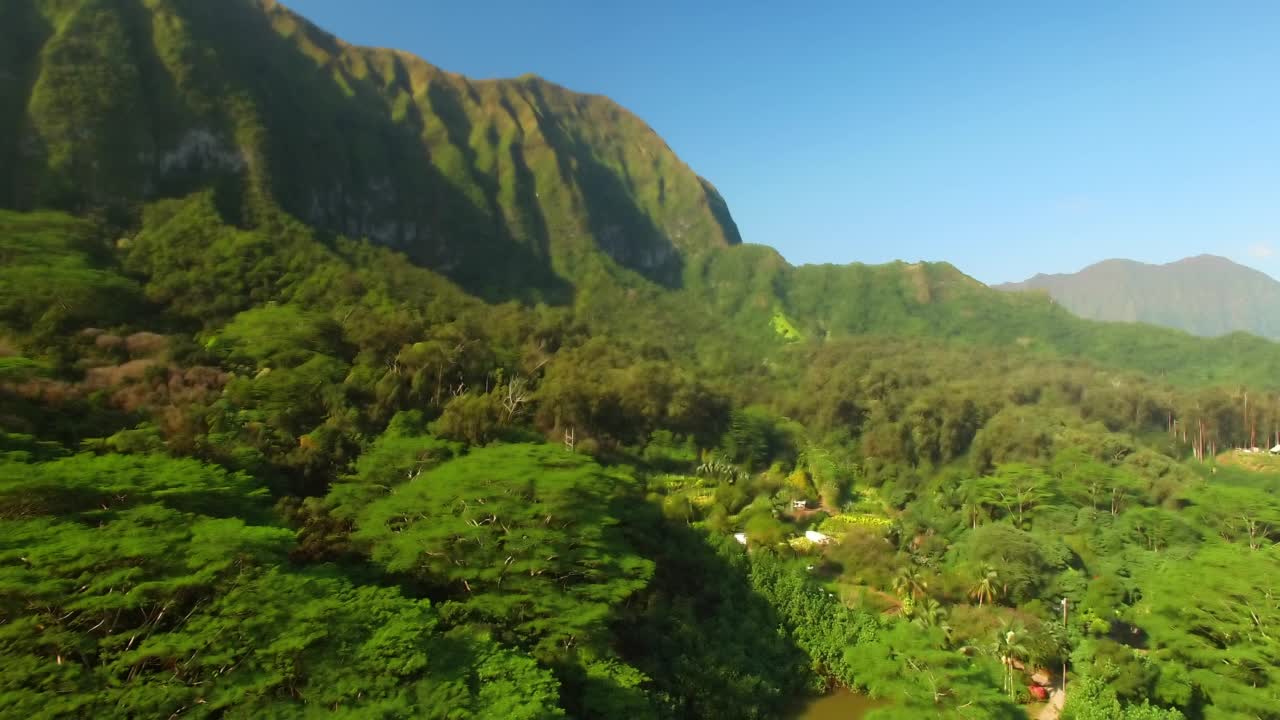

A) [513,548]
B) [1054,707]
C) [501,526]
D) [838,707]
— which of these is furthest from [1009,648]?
[501,526]

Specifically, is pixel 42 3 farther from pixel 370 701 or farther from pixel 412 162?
pixel 370 701

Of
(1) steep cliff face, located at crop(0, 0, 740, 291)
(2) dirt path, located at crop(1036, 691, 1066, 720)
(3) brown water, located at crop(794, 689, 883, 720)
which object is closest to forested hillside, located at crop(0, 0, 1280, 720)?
(3) brown water, located at crop(794, 689, 883, 720)

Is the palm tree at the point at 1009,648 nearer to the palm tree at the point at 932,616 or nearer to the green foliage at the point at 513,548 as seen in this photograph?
the palm tree at the point at 932,616

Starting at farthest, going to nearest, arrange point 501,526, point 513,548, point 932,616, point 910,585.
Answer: point 910,585
point 932,616
point 501,526
point 513,548

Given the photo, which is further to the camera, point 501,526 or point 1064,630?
point 1064,630

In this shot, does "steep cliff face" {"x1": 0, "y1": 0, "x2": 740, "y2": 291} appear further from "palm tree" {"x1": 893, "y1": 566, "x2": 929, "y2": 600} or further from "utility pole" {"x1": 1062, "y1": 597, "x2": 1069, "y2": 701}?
"utility pole" {"x1": 1062, "y1": 597, "x2": 1069, "y2": 701}

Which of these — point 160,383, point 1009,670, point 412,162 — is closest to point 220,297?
point 160,383

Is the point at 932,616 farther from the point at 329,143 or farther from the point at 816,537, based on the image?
the point at 329,143
